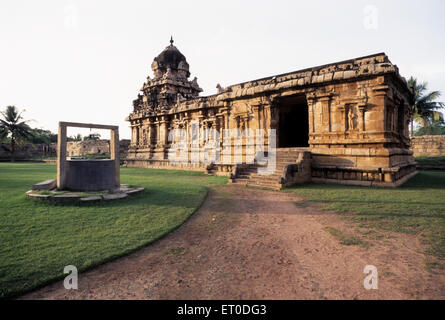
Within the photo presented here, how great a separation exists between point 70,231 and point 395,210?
272 inches

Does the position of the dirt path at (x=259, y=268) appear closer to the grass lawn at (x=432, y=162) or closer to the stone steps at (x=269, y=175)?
the stone steps at (x=269, y=175)

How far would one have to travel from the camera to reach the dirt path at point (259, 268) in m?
2.38

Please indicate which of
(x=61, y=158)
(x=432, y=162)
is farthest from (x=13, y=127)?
(x=432, y=162)

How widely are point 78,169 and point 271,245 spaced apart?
620 cm

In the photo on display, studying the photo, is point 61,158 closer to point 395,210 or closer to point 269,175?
point 269,175

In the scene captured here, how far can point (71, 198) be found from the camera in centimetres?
582

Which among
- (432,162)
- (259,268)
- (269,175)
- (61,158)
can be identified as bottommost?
(259,268)

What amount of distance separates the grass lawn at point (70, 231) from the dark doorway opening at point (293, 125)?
9.56 metres

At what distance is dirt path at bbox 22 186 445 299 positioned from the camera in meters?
2.38

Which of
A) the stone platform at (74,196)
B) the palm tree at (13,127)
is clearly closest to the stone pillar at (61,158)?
the stone platform at (74,196)

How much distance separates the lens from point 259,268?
114 inches

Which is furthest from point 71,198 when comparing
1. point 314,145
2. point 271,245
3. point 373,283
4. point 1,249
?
point 314,145
